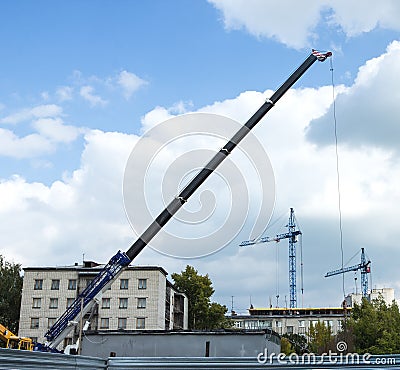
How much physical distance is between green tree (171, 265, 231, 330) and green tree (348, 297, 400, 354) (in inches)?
911

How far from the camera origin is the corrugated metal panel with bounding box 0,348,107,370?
9469 millimetres

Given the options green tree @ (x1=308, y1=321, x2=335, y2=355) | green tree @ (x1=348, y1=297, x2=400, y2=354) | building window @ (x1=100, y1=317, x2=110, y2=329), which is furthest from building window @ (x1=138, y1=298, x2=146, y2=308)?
green tree @ (x1=348, y1=297, x2=400, y2=354)

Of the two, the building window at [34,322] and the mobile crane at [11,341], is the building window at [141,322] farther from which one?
the mobile crane at [11,341]

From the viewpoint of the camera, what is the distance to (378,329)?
55062 millimetres

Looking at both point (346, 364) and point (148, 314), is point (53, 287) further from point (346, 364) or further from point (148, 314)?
point (346, 364)

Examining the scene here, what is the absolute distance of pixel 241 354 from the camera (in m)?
28.9

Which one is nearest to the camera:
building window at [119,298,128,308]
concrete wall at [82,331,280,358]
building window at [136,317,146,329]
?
concrete wall at [82,331,280,358]

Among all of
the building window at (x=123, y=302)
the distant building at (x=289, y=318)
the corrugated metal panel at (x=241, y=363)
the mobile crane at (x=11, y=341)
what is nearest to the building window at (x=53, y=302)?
the building window at (x=123, y=302)

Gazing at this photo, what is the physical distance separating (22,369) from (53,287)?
6020 centimetres

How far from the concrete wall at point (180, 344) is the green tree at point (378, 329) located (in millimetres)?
24227

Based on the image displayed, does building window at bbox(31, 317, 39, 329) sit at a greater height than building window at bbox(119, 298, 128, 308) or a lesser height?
lesser

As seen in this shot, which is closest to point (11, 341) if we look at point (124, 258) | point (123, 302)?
point (124, 258)

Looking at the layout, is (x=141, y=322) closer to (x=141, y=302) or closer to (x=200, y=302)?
(x=141, y=302)

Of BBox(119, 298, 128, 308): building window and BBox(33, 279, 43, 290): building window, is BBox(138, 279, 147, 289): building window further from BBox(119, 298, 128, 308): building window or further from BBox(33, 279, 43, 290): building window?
BBox(33, 279, 43, 290): building window
